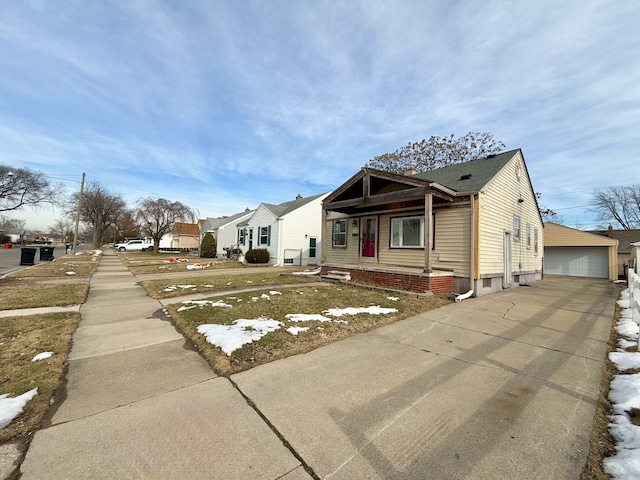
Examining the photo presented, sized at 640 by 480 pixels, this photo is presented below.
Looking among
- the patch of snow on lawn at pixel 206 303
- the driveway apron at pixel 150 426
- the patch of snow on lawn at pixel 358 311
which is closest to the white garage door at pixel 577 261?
the patch of snow on lawn at pixel 358 311

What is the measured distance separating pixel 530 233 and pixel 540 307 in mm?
8944

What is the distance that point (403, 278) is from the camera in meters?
9.02

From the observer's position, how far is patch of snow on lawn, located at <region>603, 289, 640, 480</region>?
194cm

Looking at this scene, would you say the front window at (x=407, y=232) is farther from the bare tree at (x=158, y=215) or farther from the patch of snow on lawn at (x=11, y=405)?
the bare tree at (x=158, y=215)

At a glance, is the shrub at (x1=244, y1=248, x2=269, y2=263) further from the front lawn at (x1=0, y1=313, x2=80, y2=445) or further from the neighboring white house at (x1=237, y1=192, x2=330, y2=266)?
the front lawn at (x1=0, y1=313, x2=80, y2=445)

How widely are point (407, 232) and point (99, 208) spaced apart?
49.2m

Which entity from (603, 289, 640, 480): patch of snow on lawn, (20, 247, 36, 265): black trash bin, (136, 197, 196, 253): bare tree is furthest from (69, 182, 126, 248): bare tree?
(603, 289, 640, 480): patch of snow on lawn

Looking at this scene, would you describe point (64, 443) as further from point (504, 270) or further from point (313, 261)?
point (313, 261)

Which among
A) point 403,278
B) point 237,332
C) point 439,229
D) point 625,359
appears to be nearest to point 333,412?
point 237,332

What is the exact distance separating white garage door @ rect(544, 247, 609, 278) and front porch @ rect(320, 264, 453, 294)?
1723 cm

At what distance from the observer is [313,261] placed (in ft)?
70.8

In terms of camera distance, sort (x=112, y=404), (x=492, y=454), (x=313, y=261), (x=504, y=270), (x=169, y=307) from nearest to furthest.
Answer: (x=492, y=454), (x=112, y=404), (x=169, y=307), (x=504, y=270), (x=313, y=261)

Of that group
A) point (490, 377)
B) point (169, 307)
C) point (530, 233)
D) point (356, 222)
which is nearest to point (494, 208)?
point (356, 222)

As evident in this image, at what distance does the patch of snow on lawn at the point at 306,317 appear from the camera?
5457mm
